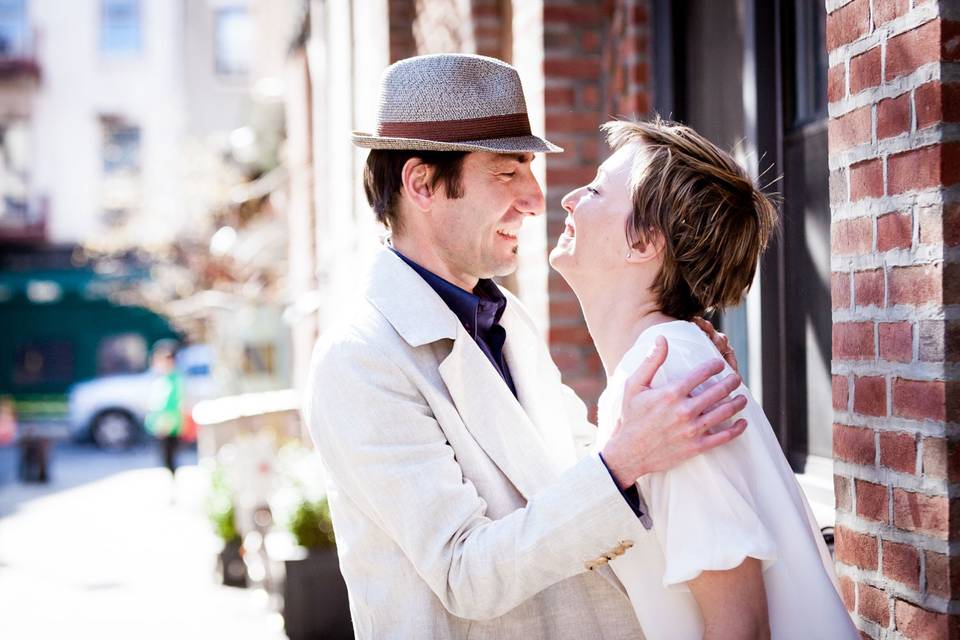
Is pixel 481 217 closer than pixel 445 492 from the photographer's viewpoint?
No

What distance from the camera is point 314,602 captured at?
6262mm

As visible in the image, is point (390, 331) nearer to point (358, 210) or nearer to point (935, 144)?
point (935, 144)

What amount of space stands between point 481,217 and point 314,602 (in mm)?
4068

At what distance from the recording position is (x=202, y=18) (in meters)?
30.8

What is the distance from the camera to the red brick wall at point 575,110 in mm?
4703

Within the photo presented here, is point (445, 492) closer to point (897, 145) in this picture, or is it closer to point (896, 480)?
point (896, 480)

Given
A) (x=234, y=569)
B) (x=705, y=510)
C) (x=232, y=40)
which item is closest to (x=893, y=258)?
(x=705, y=510)

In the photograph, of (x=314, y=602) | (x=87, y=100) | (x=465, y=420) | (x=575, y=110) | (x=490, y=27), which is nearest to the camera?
(x=465, y=420)

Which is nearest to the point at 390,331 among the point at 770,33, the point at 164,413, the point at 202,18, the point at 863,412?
the point at 863,412

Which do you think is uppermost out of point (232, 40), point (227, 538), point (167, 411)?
point (232, 40)

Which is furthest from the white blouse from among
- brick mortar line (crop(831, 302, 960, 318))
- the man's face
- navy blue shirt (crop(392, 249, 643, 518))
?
the man's face

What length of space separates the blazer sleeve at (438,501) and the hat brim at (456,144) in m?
0.55

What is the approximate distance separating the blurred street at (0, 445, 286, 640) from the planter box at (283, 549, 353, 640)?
853 mm

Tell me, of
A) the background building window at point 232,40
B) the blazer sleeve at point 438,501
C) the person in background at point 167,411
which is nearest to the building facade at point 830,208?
the blazer sleeve at point 438,501
